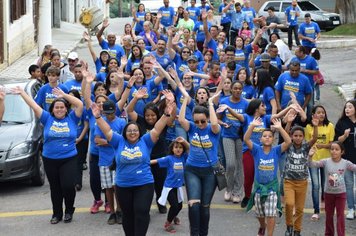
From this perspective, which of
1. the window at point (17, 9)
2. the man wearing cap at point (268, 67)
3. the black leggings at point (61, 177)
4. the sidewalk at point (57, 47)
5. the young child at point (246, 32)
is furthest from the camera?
the window at point (17, 9)

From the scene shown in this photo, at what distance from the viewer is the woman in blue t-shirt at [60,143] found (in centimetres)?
1008

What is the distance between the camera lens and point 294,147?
31.8 ft

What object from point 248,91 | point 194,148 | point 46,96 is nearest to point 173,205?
point 194,148

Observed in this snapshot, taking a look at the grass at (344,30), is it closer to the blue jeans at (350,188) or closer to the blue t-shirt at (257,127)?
the blue t-shirt at (257,127)

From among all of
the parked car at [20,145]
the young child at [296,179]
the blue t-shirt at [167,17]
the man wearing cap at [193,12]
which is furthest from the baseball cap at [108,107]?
the blue t-shirt at [167,17]

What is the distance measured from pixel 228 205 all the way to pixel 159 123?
2.85m

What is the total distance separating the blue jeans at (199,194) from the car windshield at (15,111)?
13.7 feet

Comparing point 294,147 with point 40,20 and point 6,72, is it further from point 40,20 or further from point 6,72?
point 40,20

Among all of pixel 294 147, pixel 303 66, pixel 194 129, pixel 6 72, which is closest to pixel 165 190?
pixel 194 129

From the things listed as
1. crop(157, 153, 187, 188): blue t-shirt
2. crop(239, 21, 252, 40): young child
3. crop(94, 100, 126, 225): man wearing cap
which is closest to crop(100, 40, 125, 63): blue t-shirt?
crop(239, 21, 252, 40): young child

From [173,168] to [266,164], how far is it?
3.83ft

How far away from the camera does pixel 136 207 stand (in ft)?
28.4

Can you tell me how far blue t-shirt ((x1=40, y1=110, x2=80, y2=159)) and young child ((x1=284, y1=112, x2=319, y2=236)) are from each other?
2.78 m

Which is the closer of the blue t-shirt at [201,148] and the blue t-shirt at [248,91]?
the blue t-shirt at [201,148]
